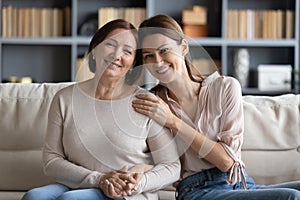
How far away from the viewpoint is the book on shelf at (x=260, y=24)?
5109 mm

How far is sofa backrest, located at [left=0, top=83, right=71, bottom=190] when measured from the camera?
2510 millimetres

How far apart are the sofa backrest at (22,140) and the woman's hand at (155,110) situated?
0.60 metres

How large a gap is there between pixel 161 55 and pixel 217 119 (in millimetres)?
298

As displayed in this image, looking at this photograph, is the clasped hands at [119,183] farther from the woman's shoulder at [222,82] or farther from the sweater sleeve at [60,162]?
the woman's shoulder at [222,82]

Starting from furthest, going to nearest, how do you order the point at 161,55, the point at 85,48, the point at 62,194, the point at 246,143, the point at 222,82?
the point at 85,48 < the point at 246,143 < the point at 222,82 < the point at 161,55 < the point at 62,194

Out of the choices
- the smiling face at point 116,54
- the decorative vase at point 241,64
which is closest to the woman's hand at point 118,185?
the smiling face at point 116,54

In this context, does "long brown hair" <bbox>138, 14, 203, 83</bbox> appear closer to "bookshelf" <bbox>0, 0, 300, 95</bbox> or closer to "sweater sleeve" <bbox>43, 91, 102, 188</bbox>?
"sweater sleeve" <bbox>43, 91, 102, 188</bbox>

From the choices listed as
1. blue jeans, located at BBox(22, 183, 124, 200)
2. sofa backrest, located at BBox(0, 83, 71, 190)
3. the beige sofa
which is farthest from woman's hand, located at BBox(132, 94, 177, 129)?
sofa backrest, located at BBox(0, 83, 71, 190)

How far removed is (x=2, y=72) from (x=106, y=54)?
11.3 feet

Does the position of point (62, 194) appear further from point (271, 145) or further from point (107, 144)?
point (271, 145)

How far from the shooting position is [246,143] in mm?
2502

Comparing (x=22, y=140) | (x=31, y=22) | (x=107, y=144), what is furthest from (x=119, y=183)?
(x=31, y=22)

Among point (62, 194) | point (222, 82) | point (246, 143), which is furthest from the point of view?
point (246, 143)

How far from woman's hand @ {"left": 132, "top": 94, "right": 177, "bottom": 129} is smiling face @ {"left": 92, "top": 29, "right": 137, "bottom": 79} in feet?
0.36
